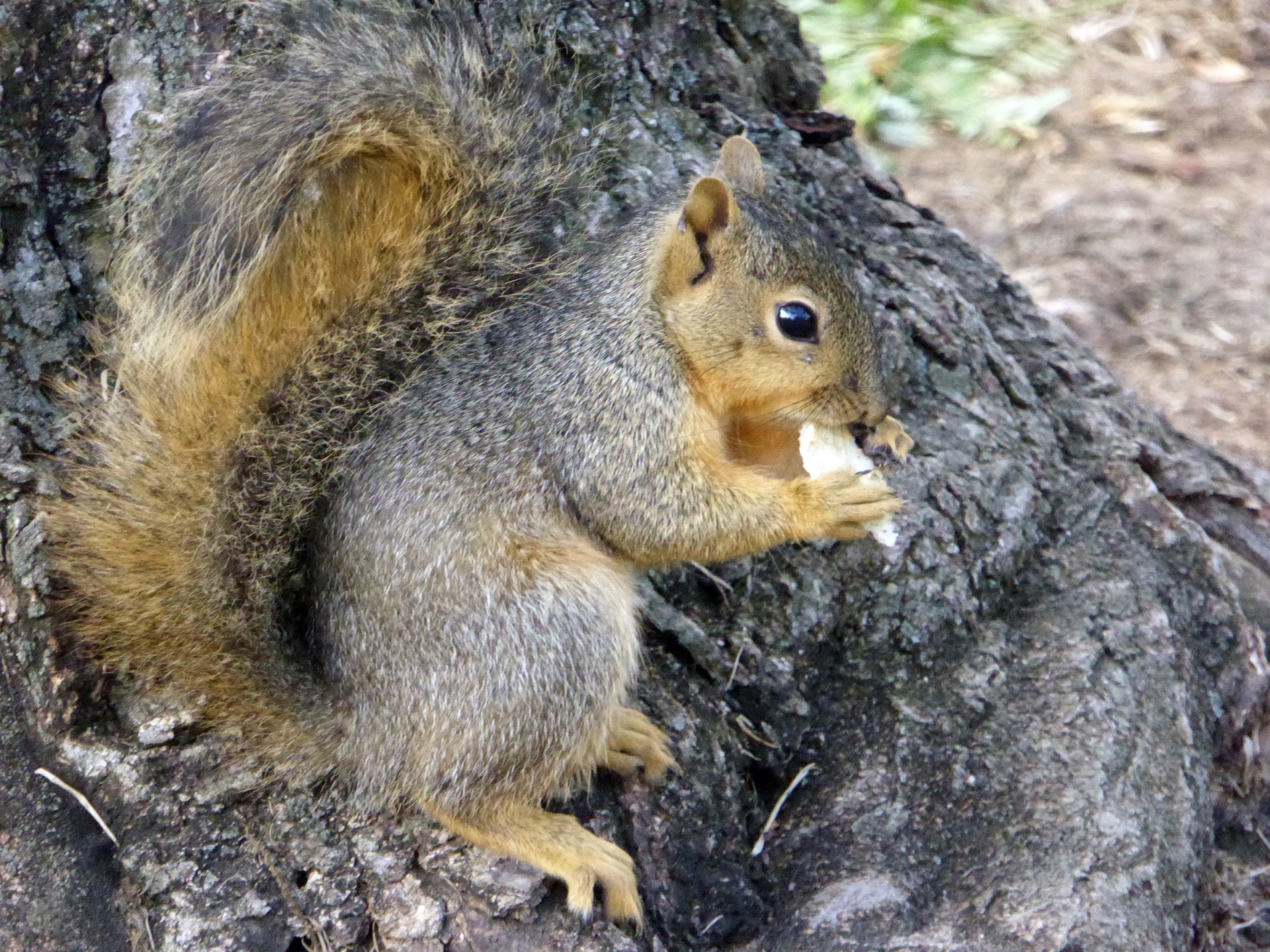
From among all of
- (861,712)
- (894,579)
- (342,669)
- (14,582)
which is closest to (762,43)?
(894,579)

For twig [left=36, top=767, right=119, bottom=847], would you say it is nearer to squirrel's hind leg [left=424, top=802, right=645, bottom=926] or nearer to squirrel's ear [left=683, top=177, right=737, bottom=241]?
squirrel's hind leg [left=424, top=802, right=645, bottom=926]

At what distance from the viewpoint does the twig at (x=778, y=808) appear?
1.80 metres

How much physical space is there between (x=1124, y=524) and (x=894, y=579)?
0.47 m

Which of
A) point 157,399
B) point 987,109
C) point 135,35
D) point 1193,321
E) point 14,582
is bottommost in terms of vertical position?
point 1193,321

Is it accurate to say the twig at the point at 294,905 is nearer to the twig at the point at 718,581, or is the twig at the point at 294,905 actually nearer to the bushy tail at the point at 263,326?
the bushy tail at the point at 263,326

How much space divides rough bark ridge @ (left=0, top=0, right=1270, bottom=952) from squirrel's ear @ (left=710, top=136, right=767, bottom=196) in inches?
5.2

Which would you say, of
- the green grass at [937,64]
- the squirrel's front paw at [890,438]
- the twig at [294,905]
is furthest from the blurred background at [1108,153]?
the twig at [294,905]

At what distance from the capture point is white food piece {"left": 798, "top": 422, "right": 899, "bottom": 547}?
71.9 inches

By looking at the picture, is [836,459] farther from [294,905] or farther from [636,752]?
[294,905]

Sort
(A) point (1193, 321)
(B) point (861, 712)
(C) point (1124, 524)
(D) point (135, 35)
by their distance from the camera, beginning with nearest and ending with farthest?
(D) point (135, 35), (B) point (861, 712), (C) point (1124, 524), (A) point (1193, 321)

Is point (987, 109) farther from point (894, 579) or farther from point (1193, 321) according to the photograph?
point (894, 579)

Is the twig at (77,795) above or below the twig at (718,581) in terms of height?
above

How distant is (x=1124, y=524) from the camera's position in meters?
2.13

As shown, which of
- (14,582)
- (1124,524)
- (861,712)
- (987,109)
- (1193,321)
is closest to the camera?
(14,582)
